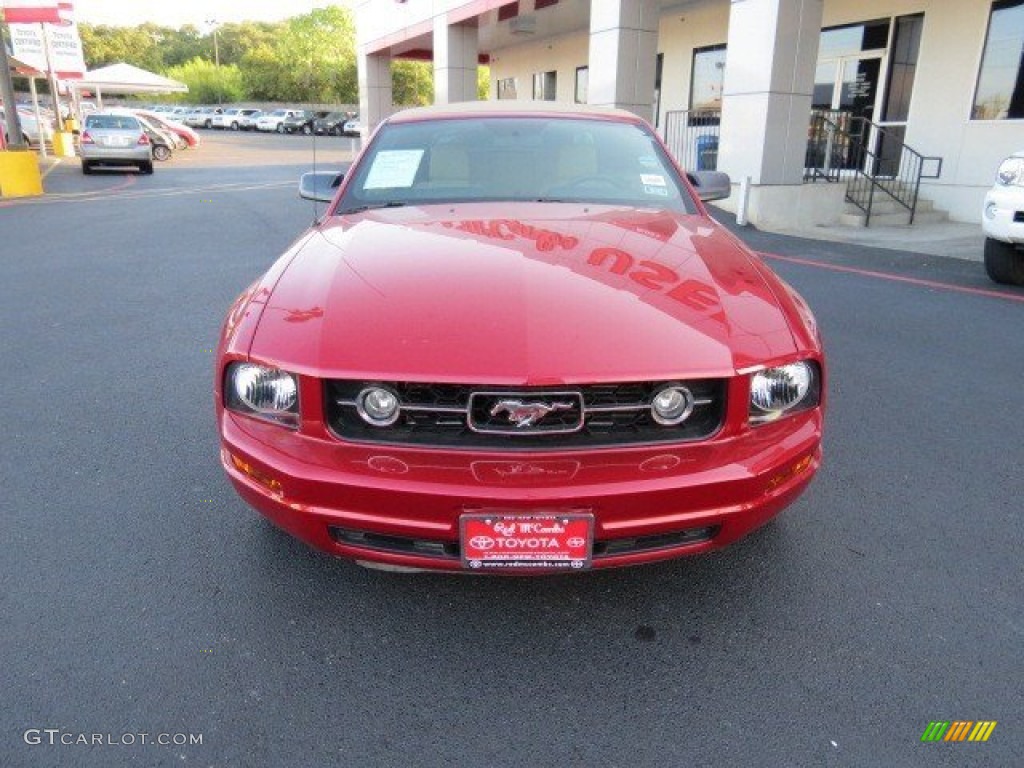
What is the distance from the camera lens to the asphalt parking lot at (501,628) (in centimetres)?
191

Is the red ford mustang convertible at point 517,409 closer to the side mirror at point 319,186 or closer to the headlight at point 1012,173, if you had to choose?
the side mirror at point 319,186

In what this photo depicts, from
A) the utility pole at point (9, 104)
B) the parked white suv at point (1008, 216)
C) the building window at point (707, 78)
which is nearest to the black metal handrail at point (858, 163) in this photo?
the building window at point (707, 78)

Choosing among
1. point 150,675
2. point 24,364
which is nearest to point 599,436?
point 150,675

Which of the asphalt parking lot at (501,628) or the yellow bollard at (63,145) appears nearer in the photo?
the asphalt parking lot at (501,628)

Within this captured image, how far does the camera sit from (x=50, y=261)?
26.8ft

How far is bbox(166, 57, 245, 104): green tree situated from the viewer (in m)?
75.2

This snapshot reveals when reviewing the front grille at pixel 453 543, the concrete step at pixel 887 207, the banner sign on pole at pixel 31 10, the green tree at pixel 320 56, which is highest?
the green tree at pixel 320 56

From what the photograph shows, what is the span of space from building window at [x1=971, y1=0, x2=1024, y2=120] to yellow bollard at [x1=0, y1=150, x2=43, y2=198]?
55.3 ft

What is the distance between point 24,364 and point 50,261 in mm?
4153

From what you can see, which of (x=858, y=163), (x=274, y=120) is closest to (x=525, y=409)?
(x=858, y=163)

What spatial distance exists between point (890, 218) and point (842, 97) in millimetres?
3731

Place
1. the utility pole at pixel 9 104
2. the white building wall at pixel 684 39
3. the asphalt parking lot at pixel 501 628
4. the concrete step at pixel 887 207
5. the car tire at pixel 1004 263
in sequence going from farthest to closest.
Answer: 1. the white building wall at pixel 684 39
2. the utility pole at pixel 9 104
3. the concrete step at pixel 887 207
4. the car tire at pixel 1004 263
5. the asphalt parking lot at pixel 501 628

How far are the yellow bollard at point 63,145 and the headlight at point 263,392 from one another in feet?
89.0

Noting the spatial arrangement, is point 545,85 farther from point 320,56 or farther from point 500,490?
point 320,56
